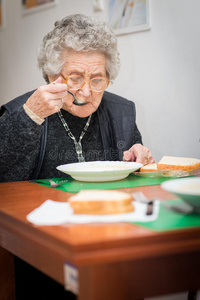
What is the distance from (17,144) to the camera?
1.55 m

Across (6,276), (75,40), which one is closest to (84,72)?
(75,40)

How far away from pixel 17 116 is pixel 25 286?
73 cm

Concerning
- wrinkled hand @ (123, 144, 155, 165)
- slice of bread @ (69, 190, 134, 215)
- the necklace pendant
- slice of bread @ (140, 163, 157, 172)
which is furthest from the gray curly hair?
slice of bread @ (69, 190, 134, 215)

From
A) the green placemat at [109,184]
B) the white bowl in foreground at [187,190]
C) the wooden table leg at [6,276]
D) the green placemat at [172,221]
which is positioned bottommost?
the wooden table leg at [6,276]

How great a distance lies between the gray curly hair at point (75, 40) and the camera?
1843 mm

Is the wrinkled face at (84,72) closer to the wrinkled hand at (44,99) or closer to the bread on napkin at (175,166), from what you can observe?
the wrinkled hand at (44,99)

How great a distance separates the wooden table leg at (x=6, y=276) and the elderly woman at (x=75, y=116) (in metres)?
0.51

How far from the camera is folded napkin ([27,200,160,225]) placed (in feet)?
2.79

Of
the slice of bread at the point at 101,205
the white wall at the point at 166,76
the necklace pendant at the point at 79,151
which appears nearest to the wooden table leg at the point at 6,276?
the slice of bread at the point at 101,205

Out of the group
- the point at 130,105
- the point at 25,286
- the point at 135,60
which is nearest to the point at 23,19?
the point at 135,60

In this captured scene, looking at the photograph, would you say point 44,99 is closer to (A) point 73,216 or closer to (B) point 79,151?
(B) point 79,151

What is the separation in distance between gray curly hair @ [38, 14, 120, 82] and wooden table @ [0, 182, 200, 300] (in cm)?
117

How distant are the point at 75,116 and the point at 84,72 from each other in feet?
0.90

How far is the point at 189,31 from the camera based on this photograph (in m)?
2.11
